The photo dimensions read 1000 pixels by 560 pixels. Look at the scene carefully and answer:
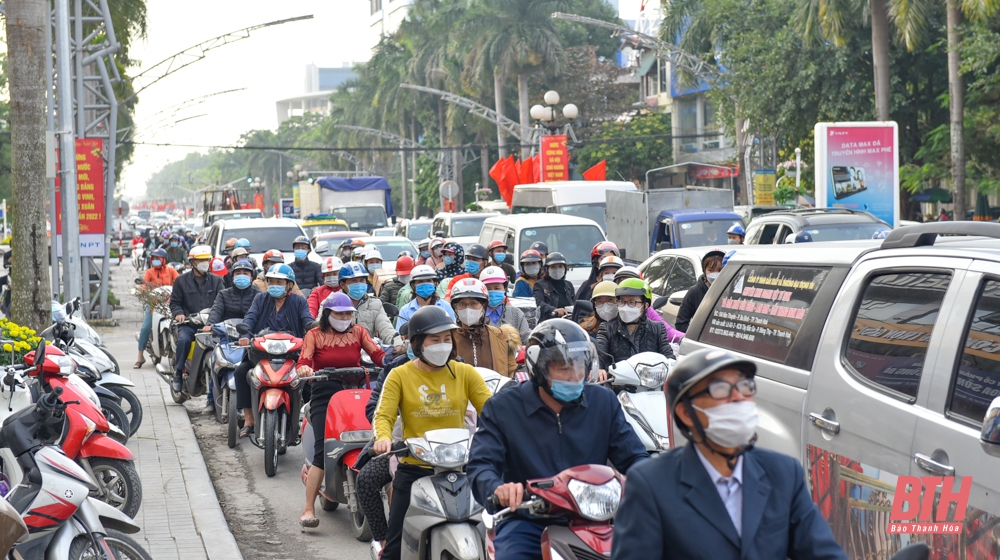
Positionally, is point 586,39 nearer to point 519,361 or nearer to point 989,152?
point 989,152

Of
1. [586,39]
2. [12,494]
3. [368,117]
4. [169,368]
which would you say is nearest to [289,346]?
[12,494]

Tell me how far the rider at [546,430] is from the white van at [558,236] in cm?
1237

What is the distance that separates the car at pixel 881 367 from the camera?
4.04 metres

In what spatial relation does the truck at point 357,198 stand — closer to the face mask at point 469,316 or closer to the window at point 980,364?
the face mask at point 469,316

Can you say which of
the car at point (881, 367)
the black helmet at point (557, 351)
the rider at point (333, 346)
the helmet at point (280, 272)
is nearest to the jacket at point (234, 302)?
the helmet at point (280, 272)

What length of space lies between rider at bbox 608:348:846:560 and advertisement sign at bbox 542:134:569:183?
3272 cm

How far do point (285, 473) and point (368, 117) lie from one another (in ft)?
237

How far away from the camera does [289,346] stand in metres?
9.45

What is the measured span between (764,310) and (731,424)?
313cm

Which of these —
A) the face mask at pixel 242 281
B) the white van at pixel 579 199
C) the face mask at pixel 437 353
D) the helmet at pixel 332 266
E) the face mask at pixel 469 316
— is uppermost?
the white van at pixel 579 199

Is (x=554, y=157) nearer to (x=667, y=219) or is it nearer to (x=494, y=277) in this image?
(x=667, y=219)

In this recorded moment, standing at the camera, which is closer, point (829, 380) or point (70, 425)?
point (829, 380)

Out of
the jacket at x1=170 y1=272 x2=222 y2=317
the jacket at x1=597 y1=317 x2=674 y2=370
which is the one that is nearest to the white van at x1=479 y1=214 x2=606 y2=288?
the jacket at x1=170 y1=272 x2=222 y2=317

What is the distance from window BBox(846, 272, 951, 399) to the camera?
4457 mm
